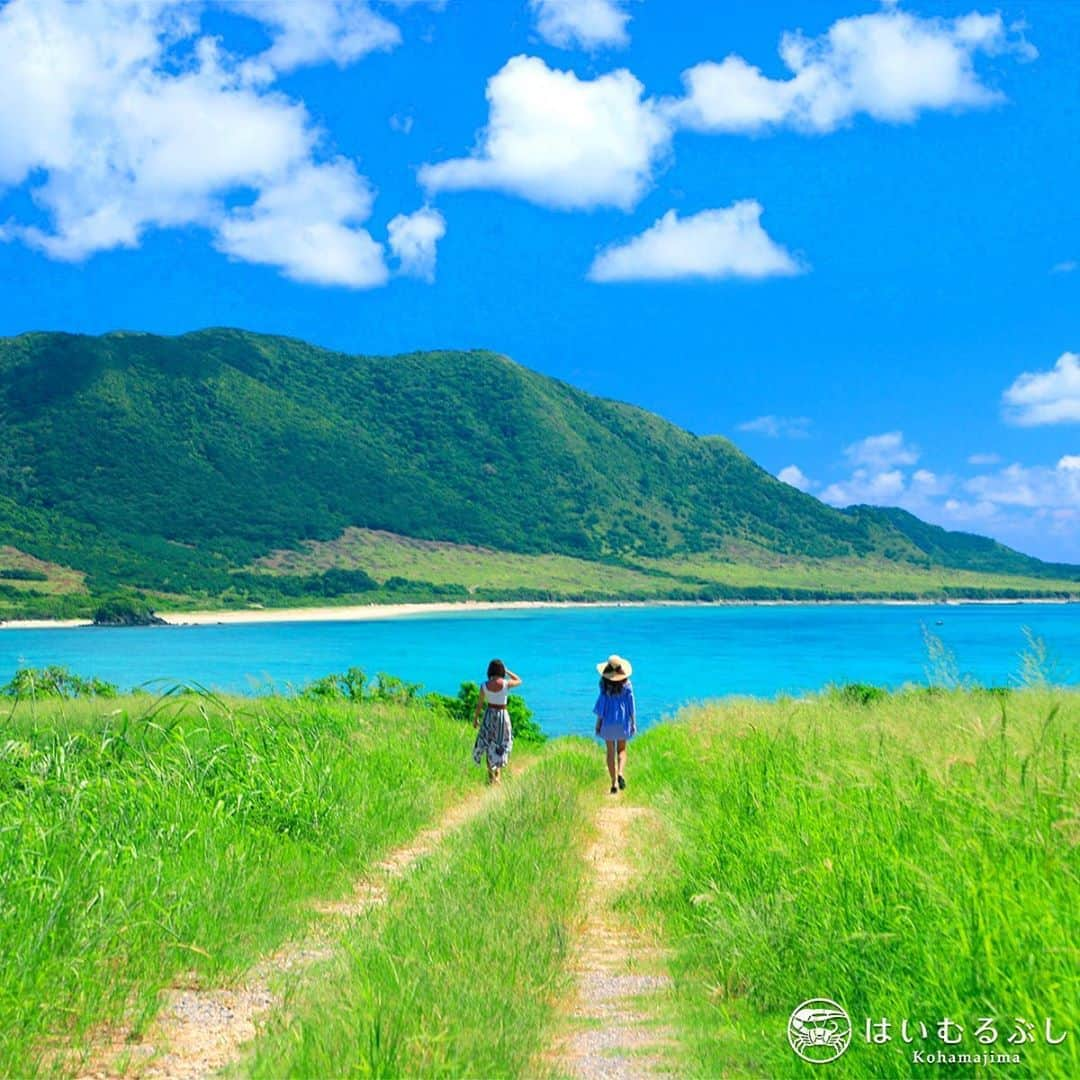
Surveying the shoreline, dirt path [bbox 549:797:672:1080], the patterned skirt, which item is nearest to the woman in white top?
the patterned skirt

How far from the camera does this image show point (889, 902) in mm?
5227

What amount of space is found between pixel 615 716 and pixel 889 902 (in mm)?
8949

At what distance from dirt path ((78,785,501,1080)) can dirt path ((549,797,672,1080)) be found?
56.3 inches

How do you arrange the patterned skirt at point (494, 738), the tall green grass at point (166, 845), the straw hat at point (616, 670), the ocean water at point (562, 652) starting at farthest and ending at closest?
1. the ocean water at point (562, 652)
2. the patterned skirt at point (494, 738)
3. the straw hat at point (616, 670)
4. the tall green grass at point (166, 845)

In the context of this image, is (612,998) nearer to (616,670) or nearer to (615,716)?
(615,716)

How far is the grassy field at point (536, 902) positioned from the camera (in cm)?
439

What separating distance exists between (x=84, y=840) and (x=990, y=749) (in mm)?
5819

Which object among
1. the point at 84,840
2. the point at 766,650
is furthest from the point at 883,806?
the point at 766,650

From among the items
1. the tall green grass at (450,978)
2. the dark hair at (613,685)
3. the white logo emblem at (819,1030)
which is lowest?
the tall green grass at (450,978)

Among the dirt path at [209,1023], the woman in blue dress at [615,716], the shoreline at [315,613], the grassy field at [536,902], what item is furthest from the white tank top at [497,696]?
the shoreline at [315,613]

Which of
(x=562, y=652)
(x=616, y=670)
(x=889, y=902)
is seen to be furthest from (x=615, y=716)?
(x=562, y=652)

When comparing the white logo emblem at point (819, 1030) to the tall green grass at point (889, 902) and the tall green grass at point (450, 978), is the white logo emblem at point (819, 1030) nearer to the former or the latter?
the tall green grass at point (889, 902)

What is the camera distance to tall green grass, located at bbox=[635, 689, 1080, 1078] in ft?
13.7

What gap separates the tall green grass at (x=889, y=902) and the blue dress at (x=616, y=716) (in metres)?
5.24
